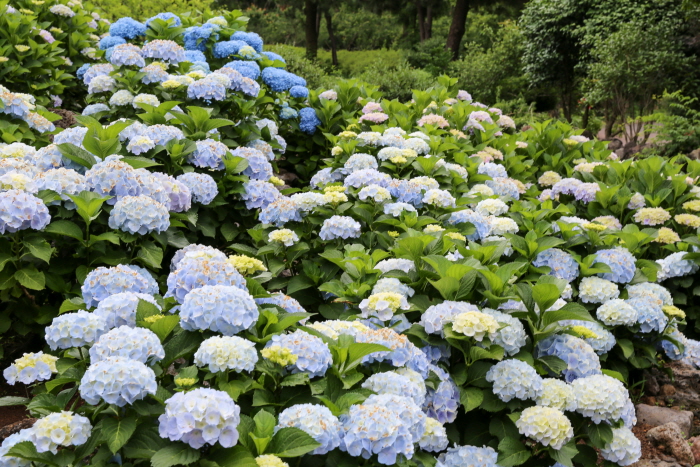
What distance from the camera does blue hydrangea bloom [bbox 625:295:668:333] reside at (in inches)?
121

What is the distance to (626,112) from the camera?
38.4ft

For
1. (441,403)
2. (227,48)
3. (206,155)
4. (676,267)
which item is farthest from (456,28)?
(441,403)

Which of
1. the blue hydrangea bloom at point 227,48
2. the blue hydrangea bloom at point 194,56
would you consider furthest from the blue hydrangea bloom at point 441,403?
the blue hydrangea bloom at point 227,48

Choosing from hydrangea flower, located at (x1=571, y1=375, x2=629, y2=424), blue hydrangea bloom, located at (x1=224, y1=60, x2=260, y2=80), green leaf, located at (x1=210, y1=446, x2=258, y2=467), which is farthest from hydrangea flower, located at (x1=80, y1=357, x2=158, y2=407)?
blue hydrangea bloom, located at (x1=224, y1=60, x2=260, y2=80)

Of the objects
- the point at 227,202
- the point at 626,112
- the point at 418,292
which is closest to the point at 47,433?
the point at 418,292

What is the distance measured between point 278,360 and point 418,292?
1084 millimetres

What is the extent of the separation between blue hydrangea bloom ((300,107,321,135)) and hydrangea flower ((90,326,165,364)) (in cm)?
418

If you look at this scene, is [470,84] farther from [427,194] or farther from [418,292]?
[418,292]

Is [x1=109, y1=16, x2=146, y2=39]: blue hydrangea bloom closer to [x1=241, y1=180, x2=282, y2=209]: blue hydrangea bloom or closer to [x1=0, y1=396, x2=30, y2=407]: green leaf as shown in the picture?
[x1=241, y1=180, x2=282, y2=209]: blue hydrangea bloom

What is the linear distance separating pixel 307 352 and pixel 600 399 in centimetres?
114

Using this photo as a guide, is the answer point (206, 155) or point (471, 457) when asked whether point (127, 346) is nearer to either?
point (471, 457)

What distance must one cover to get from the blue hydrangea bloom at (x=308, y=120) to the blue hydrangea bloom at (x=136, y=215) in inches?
126

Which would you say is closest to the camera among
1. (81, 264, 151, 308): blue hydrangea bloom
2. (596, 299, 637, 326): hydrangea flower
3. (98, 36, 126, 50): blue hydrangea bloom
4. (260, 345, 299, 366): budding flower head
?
(260, 345, 299, 366): budding flower head

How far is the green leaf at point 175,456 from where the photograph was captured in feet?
4.71
